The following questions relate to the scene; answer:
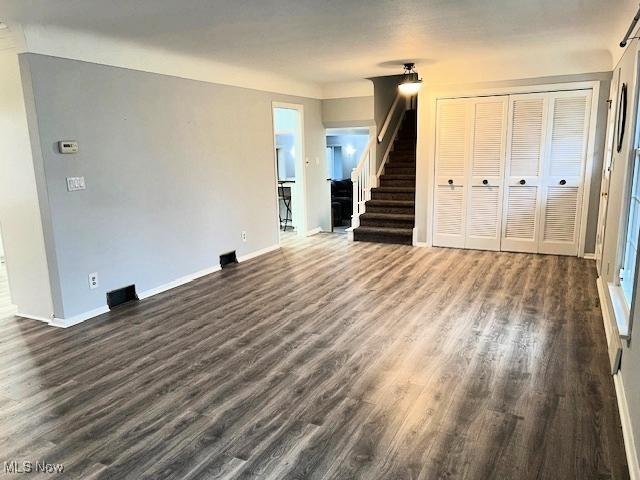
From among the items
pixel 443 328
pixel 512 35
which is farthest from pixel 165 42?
pixel 443 328

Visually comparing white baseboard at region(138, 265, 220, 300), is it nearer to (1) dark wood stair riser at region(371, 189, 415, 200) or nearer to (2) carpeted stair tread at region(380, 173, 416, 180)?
(1) dark wood stair riser at region(371, 189, 415, 200)

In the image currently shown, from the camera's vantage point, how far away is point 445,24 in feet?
12.2

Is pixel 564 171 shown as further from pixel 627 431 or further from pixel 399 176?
pixel 627 431

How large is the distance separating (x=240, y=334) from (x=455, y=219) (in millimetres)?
4015

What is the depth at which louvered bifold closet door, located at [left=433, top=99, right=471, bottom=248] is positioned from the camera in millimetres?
6160

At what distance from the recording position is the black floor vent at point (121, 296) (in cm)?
432

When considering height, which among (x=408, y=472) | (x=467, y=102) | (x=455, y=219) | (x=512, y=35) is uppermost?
(x=512, y=35)

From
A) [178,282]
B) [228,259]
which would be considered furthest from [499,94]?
[178,282]

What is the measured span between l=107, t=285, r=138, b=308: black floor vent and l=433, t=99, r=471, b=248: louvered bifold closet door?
168 inches

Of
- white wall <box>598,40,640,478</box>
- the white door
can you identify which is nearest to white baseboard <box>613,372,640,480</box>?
white wall <box>598,40,640,478</box>

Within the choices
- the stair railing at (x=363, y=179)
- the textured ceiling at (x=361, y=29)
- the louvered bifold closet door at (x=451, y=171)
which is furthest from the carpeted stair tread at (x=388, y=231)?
the textured ceiling at (x=361, y=29)

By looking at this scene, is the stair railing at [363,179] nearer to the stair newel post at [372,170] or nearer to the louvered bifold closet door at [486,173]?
the stair newel post at [372,170]

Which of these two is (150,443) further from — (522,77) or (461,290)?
(522,77)

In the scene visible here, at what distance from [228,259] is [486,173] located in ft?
12.2
